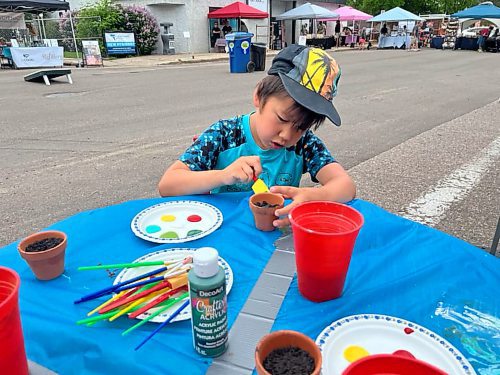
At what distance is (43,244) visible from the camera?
4.12 ft

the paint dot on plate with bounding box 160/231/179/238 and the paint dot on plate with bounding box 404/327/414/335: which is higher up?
the paint dot on plate with bounding box 160/231/179/238

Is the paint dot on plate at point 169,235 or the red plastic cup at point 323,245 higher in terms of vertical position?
the red plastic cup at point 323,245

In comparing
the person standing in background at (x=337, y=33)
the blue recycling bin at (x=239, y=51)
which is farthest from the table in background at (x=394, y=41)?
the blue recycling bin at (x=239, y=51)

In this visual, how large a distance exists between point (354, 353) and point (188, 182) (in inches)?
43.3

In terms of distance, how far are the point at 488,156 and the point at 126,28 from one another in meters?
19.6

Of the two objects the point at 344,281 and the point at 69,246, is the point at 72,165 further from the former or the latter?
the point at 344,281

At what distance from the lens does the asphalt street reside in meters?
3.74

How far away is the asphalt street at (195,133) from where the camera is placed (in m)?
3.74

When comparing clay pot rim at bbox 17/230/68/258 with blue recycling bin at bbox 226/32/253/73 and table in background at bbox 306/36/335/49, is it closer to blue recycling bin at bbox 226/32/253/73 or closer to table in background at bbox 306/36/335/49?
blue recycling bin at bbox 226/32/253/73

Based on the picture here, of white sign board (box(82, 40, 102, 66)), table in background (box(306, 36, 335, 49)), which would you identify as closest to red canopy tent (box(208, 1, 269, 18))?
table in background (box(306, 36, 335, 49))

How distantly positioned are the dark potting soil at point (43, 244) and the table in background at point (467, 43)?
97.4ft

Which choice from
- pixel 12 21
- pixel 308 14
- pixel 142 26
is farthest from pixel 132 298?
pixel 308 14

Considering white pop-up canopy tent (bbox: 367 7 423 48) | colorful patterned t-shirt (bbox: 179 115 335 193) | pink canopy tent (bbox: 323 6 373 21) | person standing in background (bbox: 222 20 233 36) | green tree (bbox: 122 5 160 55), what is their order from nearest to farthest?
1. colorful patterned t-shirt (bbox: 179 115 335 193)
2. green tree (bbox: 122 5 160 55)
3. person standing in background (bbox: 222 20 233 36)
4. white pop-up canopy tent (bbox: 367 7 423 48)
5. pink canopy tent (bbox: 323 6 373 21)

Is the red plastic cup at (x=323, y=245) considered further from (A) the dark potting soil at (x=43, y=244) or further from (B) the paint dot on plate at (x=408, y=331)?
(A) the dark potting soil at (x=43, y=244)
